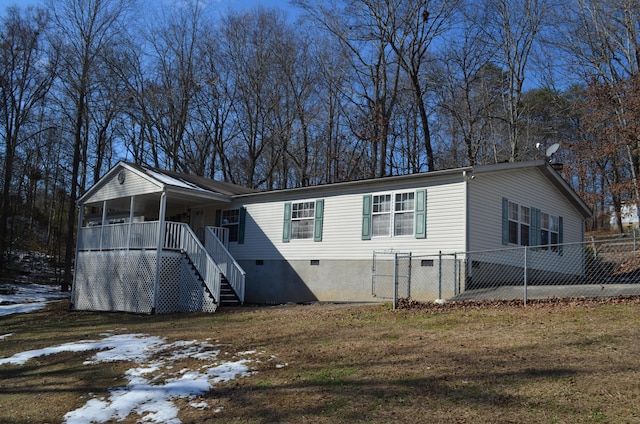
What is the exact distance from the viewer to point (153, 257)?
52.4 feet

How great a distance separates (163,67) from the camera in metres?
31.9

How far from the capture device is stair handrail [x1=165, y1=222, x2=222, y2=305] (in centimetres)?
1485

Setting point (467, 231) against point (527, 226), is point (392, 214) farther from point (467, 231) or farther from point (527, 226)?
point (527, 226)

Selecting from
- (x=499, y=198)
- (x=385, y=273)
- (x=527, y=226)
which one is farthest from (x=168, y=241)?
(x=527, y=226)

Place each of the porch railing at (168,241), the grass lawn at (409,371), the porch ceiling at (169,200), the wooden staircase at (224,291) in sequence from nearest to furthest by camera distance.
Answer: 1. the grass lawn at (409,371)
2. the porch railing at (168,241)
3. the wooden staircase at (224,291)
4. the porch ceiling at (169,200)

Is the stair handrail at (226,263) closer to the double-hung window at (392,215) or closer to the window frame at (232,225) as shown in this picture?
the window frame at (232,225)

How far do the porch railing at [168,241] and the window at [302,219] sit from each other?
2.78 metres

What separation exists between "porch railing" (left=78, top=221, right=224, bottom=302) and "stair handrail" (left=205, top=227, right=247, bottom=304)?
→ 0.37 meters

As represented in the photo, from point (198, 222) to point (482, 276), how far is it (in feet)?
36.1

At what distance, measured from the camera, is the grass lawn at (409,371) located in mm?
5113

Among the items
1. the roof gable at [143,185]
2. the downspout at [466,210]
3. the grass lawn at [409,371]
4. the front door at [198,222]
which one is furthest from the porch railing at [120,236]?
the downspout at [466,210]

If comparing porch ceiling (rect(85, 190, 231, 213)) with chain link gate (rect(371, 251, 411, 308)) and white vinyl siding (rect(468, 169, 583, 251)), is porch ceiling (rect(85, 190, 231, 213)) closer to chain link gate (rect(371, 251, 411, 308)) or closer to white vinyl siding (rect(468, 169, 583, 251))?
chain link gate (rect(371, 251, 411, 308))

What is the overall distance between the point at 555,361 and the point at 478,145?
24.3 metres

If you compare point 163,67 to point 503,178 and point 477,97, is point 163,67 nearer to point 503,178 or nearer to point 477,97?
point 477,97
